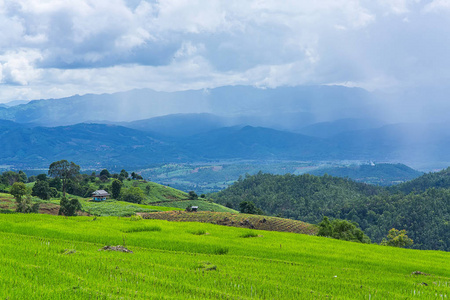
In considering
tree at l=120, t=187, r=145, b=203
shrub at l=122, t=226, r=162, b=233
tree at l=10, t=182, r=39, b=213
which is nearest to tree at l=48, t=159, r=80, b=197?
tree at l=120, t=187, r=145, b=203

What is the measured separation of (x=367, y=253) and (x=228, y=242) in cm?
1187

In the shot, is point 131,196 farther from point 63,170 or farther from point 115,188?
point 63,170

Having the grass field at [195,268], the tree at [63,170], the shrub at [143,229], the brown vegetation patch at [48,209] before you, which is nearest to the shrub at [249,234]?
the grass field at [195,268]

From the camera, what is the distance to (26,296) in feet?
45.7

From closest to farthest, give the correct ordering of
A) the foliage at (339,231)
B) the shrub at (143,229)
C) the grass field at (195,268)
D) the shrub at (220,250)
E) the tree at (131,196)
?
the grass field at (195,268) → the shrub at (220,250) → the shrub at (143,229) → the foliage at (339,231) → the tree at (131,196)

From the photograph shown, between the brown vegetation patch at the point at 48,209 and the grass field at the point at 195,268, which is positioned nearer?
the grass field at the point at 195,268

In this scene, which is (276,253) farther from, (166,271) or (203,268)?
(166,271)

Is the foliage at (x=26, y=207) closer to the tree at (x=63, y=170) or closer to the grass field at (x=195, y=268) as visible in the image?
the grass field at (x=195, y=268)

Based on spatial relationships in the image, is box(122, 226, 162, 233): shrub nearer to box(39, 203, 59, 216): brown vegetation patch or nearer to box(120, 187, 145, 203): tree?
box(39, 203, 59, 216): brown vegetation patch

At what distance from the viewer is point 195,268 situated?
22.7 meters

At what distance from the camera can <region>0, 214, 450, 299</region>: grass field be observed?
16422mm

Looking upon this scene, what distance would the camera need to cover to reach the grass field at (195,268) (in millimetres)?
16422

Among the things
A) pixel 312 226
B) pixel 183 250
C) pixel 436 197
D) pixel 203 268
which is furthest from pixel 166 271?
pixel 436 197

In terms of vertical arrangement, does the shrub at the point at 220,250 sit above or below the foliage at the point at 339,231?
above
